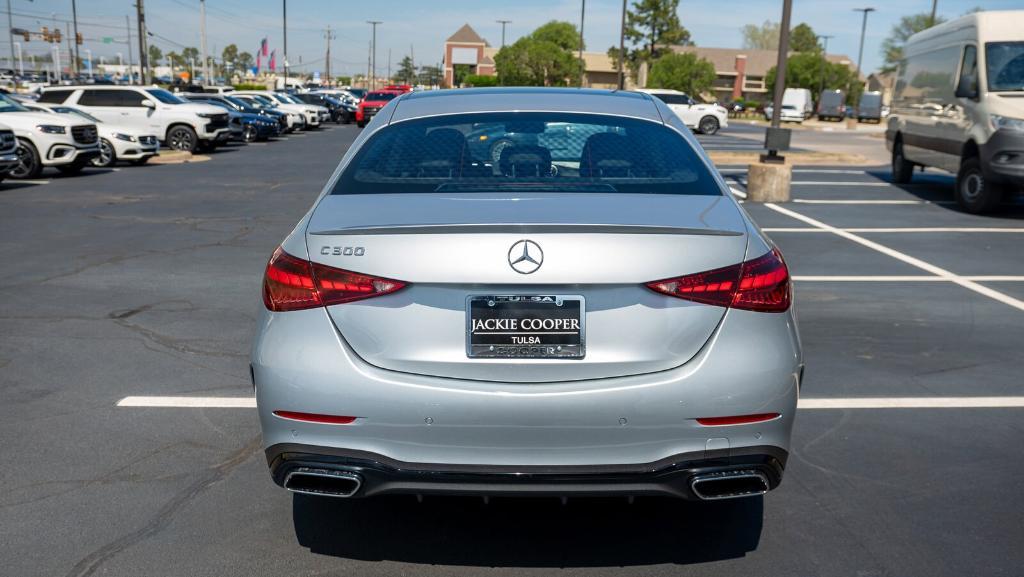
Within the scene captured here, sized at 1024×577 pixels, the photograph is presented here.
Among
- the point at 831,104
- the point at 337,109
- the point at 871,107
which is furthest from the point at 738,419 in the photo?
the point at 831,104

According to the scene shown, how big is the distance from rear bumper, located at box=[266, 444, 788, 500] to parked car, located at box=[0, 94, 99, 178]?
55.9 ft

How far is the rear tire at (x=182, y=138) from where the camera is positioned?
26484 mm

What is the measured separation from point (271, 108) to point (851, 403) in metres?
34.2

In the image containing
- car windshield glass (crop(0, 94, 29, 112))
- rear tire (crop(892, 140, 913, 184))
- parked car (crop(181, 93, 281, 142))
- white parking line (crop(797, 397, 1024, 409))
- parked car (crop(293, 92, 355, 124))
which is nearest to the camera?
white parking line (crop(797, 397, 1024, 409))

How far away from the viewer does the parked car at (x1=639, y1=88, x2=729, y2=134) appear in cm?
3903

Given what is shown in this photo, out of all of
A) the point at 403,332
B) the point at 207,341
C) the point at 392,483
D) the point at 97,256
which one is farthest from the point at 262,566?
the point at 97,256

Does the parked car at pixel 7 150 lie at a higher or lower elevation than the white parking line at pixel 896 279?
higher

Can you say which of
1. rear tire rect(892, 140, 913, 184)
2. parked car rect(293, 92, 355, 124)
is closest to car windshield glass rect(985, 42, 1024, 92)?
rear tire rect(892, 140, 913, 184)

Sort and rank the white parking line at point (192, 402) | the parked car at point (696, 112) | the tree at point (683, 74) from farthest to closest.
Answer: the tree at point (683, 74) → the parked car at point (696, 112) → the white parking line at point (192, 402)

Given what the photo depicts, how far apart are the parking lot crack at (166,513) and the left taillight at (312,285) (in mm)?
1180

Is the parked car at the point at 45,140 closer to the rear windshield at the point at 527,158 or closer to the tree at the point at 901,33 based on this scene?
the rear windshield at the point at 527,158

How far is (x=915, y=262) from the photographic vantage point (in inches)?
408

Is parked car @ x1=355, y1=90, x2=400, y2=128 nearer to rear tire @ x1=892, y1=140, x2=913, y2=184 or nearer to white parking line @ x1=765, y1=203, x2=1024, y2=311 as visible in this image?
rear tire @ x1=892, y1=140, x2=913, y2=184

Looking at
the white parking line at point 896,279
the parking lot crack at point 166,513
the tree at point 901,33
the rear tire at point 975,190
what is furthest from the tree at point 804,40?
the parking lot crack at point 166,513
